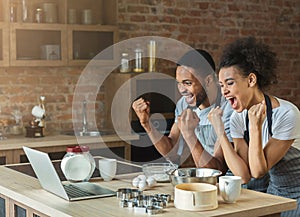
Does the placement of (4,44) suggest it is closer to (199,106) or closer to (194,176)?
(199,106)

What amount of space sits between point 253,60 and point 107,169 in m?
1.06

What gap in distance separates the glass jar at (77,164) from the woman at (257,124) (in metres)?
0.75

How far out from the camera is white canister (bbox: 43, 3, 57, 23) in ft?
19.9

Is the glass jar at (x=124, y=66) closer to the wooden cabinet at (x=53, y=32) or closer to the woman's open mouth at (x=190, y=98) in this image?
the wooden cabinet at (x=53, y=32)

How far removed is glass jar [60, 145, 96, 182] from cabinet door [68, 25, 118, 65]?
2.91 m

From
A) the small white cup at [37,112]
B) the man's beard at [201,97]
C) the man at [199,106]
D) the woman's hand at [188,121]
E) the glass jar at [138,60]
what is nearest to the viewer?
the woman's hand at [188,121]

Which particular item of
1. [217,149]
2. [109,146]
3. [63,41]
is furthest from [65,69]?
[217,149]

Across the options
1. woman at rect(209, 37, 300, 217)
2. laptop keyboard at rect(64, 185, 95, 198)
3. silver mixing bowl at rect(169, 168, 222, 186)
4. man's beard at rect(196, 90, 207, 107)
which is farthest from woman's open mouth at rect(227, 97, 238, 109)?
laptop keyboard at rect(64, 185, 95, 198)

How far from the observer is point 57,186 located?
118 inches

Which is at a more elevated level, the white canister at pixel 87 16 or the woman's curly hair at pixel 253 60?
the white canister at pixel 87 16

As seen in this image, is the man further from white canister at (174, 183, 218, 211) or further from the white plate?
white canister at (174, 183, 218, 211)

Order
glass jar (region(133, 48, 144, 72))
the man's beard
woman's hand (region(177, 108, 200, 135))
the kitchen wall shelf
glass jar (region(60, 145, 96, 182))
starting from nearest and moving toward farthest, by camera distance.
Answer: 1. glass jar (region(60, 145, 96, 182))
2. woman's hand (region(177, 108, 200, 135))
3. the man's beard
4. the kitchen wall shelf
5. glass jar (region(133, 48, 144, 72))

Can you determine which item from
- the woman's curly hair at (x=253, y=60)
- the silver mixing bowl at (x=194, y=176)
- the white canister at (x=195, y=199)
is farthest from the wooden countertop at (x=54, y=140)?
the white canister at (x=195, y=199)

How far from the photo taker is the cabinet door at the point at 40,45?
5879mm
